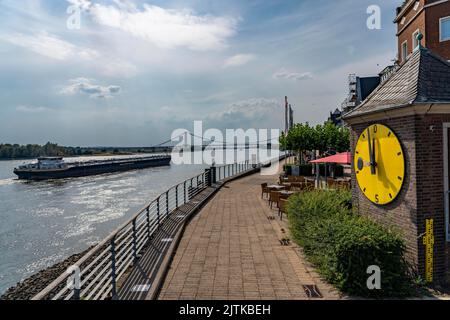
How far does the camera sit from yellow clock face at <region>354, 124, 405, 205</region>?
598 cm

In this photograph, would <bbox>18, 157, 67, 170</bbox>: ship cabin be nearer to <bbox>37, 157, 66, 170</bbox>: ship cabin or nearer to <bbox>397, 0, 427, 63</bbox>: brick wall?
<bbox>37, 157, 66, 170</bbox>: ship cabin

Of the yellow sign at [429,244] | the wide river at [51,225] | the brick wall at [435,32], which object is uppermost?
the brick wall at [435,32]

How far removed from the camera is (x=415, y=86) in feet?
19.6

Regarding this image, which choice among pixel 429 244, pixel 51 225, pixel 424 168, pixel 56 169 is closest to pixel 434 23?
pixel 424 168

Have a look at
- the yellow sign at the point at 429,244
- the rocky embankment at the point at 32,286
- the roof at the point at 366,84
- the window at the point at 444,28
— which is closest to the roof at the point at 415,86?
the yellow sign at the point at 429,244

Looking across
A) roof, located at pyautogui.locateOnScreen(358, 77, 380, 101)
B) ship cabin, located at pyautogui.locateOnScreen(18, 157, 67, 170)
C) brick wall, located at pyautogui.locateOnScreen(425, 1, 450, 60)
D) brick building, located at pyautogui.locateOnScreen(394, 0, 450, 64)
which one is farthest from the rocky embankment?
ship cabin, located at pyautogui.locateOnScreen(18, 157, 67, 170)

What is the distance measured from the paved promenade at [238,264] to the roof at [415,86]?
3520 millimetres

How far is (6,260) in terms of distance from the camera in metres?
16.1

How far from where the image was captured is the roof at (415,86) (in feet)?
18.8

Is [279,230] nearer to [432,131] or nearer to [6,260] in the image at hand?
[432,131]

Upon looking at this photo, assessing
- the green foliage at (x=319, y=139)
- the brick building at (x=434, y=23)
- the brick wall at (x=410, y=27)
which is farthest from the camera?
the green foliage at (x=319, y=139)

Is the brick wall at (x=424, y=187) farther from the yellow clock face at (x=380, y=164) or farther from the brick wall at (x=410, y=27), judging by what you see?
the brick wall at (x=410, y=27)

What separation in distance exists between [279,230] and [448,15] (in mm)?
17019
